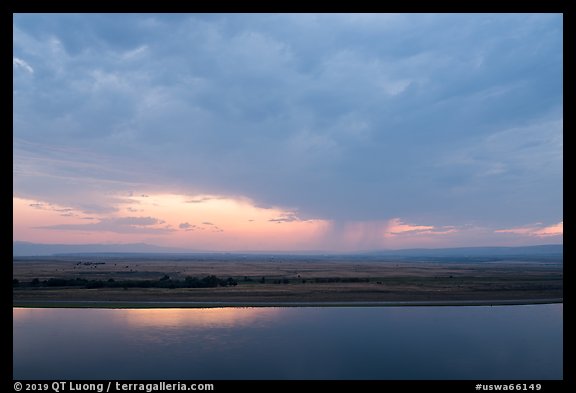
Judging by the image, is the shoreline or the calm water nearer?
the calm water

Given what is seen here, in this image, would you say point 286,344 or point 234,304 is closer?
point 286,344

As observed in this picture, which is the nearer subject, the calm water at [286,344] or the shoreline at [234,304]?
the calm water at [286,344]

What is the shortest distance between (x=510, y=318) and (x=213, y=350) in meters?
23.4

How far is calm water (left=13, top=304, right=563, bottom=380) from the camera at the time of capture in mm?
17406

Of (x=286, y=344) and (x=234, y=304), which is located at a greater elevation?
(x=286, y=344)

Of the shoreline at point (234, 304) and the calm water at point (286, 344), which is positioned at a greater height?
the calm water at point (286, 344)

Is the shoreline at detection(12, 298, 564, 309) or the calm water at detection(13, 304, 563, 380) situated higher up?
the calm water at detection(13, 304, 563, 380)

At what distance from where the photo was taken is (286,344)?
→ 70.8ft

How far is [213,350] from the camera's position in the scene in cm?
2009

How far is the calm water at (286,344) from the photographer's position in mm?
17406
